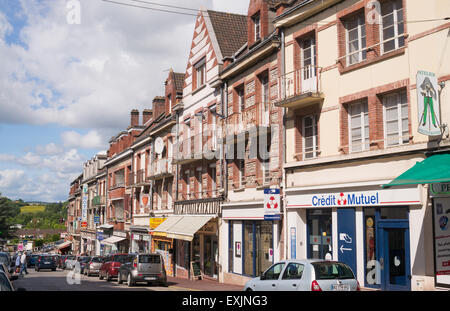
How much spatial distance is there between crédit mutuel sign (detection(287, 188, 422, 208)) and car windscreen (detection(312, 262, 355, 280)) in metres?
3.53

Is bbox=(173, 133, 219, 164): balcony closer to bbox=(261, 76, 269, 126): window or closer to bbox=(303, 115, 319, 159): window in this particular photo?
bbox=(261, 76, 269, 126): window

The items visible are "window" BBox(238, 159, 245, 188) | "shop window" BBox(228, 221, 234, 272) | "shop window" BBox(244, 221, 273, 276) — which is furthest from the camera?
"shop window" BBox(228, 221, 234, 272)

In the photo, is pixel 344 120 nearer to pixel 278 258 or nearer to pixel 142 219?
pixel 278 258

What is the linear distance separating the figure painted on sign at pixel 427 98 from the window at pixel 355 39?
11.6ft

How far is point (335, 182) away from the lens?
17.4 m

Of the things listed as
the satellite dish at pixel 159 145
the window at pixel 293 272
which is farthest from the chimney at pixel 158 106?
the window at pixel 293 272

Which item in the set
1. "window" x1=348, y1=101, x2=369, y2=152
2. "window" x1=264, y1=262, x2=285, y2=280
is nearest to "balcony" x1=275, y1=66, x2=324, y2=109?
"window" x1=348, y1=101, x2=369, y2=152

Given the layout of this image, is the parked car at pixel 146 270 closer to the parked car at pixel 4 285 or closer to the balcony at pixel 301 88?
the balcony at pixel 301 88

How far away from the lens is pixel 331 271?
12.1 m

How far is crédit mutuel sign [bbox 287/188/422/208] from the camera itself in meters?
14.5

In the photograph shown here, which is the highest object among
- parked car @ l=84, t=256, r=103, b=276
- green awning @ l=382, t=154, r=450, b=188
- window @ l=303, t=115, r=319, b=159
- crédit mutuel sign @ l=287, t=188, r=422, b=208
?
window @ l=303, t=115, r=319, b=159

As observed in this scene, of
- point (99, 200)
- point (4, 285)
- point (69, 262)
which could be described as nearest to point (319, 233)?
point (4, 285)

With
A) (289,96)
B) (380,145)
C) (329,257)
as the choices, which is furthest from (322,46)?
(329,257)

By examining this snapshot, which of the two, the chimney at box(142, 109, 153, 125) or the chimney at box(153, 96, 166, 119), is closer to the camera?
the chimney at box(153, 96, 166, 119)
